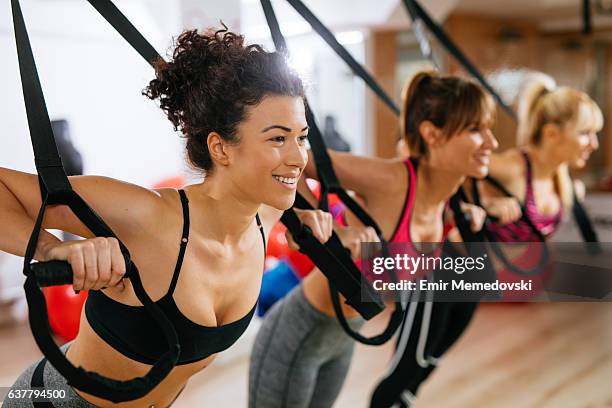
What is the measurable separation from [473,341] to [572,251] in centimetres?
215

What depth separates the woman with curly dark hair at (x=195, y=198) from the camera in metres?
1.20

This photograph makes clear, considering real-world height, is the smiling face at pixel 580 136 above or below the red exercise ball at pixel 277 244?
above

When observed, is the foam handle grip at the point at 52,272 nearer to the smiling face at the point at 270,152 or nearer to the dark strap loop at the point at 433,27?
the smiling face at the point at 270,152

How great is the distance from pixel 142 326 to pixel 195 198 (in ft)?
0.84

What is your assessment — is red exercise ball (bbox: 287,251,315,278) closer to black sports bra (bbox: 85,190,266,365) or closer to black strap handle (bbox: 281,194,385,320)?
black strap handle (bbox: 281,194,385,320)

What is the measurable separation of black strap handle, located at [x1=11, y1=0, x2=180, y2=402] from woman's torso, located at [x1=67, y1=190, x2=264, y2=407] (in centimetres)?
15

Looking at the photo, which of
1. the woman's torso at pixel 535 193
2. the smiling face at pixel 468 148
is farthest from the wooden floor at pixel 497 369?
the smiling face at pixel 468 148

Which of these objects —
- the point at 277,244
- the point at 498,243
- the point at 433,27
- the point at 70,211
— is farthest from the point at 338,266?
the point at 277,244

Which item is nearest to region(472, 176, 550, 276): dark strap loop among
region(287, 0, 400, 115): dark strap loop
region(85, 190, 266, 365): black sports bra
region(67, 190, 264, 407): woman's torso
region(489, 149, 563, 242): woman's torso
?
region(489, 149, 563, 242): woman's torso

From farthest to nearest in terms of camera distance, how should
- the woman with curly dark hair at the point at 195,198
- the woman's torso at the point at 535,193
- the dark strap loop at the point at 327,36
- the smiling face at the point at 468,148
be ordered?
1. the woman's torso at the point at 535,193
2. the smiling face at the point at 468,148
3. the dark strap loop at the point at 327,36
4. the woman with curly dark hair at the point at 195,198

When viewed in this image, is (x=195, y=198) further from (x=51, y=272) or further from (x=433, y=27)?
(x=433, y=27)

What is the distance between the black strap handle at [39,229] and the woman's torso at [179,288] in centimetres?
15

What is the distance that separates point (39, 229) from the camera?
3.25 feet

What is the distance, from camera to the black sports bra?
1207 mm
